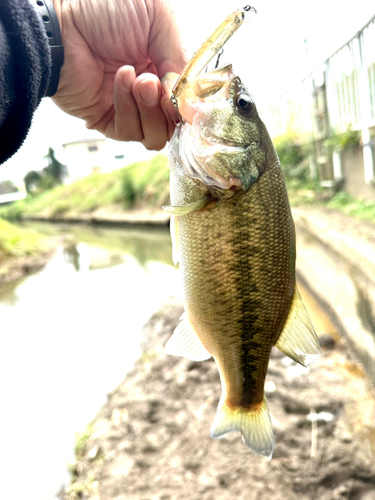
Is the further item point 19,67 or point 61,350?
point 61,350

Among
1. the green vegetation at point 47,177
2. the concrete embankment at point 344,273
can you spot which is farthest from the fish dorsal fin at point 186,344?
the green vegetation at point 47,177

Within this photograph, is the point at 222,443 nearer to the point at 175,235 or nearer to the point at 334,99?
the point at 175,235

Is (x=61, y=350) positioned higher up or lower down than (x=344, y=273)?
lower down

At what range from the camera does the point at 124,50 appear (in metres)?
1.92

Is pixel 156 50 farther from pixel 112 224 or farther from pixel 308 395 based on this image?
pixel 112 224

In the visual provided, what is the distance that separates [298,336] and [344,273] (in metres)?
3.36

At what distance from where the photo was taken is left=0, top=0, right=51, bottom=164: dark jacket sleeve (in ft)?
4.24

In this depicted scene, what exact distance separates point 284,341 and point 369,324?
2.55 metres

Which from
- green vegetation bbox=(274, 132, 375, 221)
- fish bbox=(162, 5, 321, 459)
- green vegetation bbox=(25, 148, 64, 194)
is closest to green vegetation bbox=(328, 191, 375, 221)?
green vegetation bbox=(274, 132, 375, 221)

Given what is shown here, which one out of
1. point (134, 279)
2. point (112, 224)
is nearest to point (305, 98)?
point (134, 279)

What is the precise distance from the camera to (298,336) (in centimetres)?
140

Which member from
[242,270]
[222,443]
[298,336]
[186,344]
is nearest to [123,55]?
[242,270]

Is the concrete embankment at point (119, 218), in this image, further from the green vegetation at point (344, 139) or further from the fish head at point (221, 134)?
the fish head at point (221, 134)

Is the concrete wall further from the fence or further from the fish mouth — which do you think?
the fish mouth
